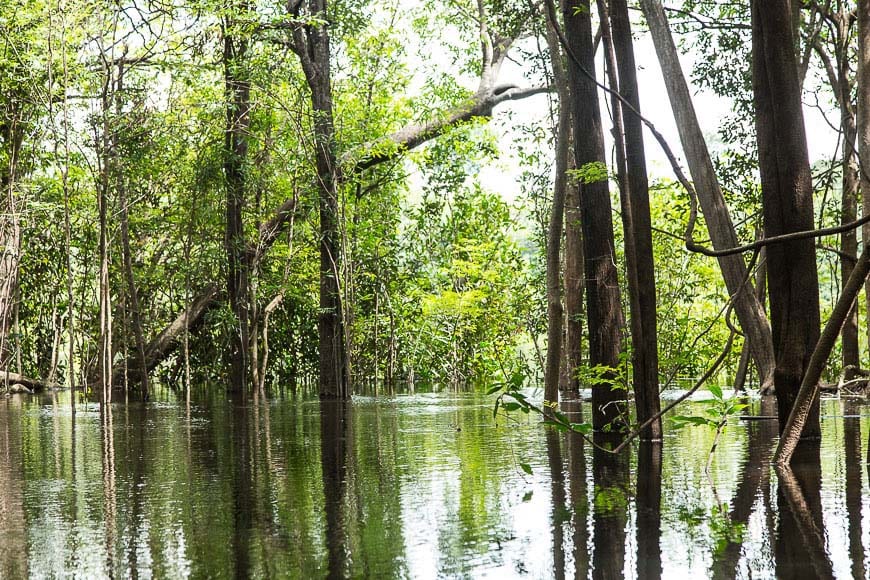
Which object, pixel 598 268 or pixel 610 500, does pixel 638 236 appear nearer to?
pixel 598 268

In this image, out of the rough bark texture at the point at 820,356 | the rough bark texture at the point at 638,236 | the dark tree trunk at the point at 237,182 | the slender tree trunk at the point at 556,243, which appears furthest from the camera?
the dark tree trunk at the point at 237,182

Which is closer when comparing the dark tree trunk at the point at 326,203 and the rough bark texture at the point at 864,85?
the rough bark texture at the point at 864,85

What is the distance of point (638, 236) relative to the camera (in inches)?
253

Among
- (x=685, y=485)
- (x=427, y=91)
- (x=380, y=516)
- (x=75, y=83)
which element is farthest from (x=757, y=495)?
(x=427, y=91)

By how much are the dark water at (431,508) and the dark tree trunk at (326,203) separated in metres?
7.62

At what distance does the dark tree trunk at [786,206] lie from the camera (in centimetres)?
588

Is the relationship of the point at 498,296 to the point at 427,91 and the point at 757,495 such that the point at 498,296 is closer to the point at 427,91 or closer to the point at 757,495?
the point at 427,91

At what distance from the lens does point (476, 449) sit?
696 centimetres

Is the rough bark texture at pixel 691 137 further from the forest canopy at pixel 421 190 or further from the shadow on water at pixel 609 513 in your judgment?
the shadow on water at pixel 609 513

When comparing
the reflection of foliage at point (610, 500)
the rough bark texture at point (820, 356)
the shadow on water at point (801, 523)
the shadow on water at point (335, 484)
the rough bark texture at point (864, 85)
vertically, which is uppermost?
the rough bark texture at point (864, 85)

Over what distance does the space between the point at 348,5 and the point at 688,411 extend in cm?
989

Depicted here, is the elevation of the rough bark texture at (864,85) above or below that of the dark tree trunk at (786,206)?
above

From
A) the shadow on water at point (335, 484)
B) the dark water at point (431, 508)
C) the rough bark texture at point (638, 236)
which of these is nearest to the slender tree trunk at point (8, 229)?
the shadow on water at point (335, 484)

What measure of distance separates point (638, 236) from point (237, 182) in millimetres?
11683
